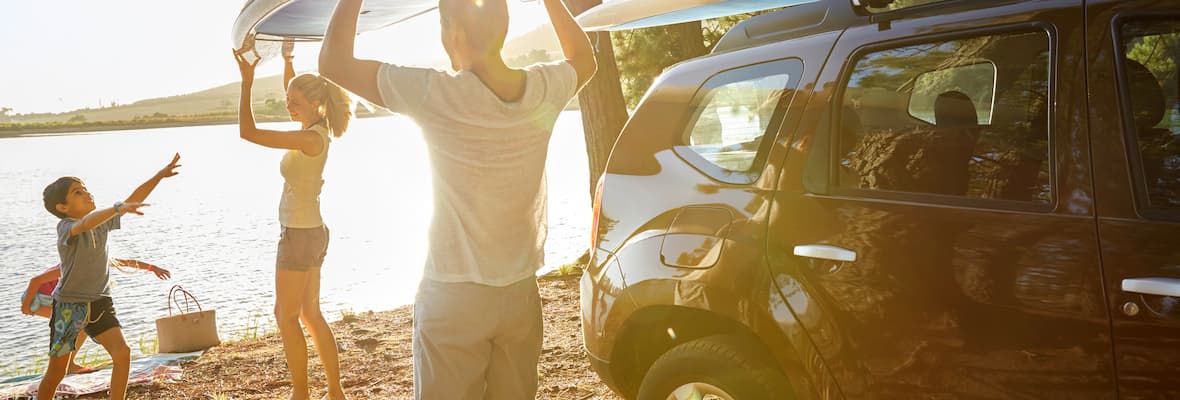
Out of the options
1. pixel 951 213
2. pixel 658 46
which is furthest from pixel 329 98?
pixel 658 46

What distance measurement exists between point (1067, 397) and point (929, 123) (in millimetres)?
891

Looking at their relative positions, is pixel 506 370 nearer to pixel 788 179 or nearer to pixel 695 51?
pixel 788 179

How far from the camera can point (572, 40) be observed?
8.52 feet

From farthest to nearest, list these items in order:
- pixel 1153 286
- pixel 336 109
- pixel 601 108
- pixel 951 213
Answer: pixel 601 108 < pixel 336 109 < pixel 951 213 < pixel 1153 286

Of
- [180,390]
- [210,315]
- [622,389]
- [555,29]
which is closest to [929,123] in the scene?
[555,29]

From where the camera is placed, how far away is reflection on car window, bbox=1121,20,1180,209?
224 centimetres

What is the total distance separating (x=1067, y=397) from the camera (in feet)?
7.52

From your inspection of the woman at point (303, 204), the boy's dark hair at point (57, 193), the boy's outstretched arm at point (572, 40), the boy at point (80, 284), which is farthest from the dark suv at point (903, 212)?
the boy's dark hair at point (57, 193)

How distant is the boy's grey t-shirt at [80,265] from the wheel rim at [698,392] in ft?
10.2

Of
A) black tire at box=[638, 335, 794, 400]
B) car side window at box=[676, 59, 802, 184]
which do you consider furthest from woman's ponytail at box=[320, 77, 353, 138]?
black tire at box=[638, 335, 794, 400]

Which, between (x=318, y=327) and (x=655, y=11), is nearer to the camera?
(x=655, y=11)

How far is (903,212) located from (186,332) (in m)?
6.77

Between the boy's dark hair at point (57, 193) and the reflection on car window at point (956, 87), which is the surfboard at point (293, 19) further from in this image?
the reflection on car window at point (956, 87)

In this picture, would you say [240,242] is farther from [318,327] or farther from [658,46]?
[318,327]
